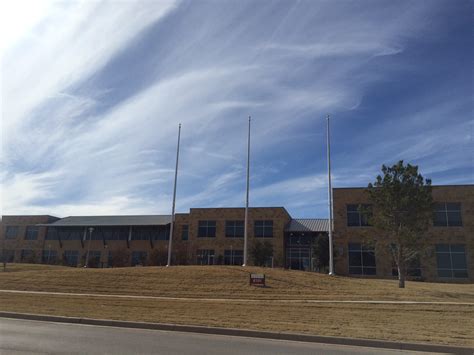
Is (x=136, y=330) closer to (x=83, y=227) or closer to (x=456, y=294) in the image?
(x=456, y=294)

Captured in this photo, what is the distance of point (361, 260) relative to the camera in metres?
44.6

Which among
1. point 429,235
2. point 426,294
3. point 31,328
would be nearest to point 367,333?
point 31,328

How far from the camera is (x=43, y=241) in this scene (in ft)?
213

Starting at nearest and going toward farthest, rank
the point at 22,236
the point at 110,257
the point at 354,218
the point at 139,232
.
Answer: the point at 354,218, the point at 110,257, the point at 139,232, the point at 22,236

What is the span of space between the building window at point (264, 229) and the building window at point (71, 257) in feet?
88.9

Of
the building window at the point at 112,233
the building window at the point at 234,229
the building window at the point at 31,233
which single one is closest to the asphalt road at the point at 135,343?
the building window at the point at 234,229

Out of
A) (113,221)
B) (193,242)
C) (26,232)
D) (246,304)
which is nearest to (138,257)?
(113,221)

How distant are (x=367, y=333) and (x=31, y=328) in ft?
31.5

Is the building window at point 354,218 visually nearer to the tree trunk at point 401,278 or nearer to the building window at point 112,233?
the tree trunk at point 401,278

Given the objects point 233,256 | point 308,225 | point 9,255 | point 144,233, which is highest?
point 308,225

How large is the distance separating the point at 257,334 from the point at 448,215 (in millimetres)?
37083

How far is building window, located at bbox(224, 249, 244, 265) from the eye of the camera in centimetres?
5178

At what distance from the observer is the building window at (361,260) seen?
44.2m

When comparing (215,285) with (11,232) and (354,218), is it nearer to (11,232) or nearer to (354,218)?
(354,218)
